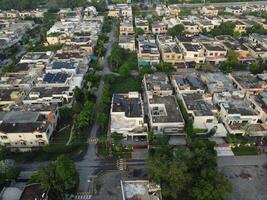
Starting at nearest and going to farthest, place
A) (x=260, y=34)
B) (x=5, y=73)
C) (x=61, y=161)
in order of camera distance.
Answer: (x=61, y=161), (x=5, y=73), (x=260, y=34)

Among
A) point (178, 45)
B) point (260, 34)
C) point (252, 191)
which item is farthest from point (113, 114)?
point (260, 34)

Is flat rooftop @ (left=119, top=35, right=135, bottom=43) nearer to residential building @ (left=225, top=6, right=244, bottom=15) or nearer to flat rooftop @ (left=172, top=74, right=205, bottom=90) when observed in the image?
flat rooftop @ (left=172, top=74, right=205, bottom=90)

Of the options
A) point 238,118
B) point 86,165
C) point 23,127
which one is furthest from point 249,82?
point 23,127

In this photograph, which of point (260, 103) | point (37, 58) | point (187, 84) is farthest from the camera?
point (37, 58)

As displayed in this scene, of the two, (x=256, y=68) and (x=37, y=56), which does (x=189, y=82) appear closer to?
(x=256, y=68)

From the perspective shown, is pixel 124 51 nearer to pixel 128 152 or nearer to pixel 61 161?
pixel 128 152

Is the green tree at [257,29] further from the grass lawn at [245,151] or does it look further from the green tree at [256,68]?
Result: the grass lawn at [245,151]
